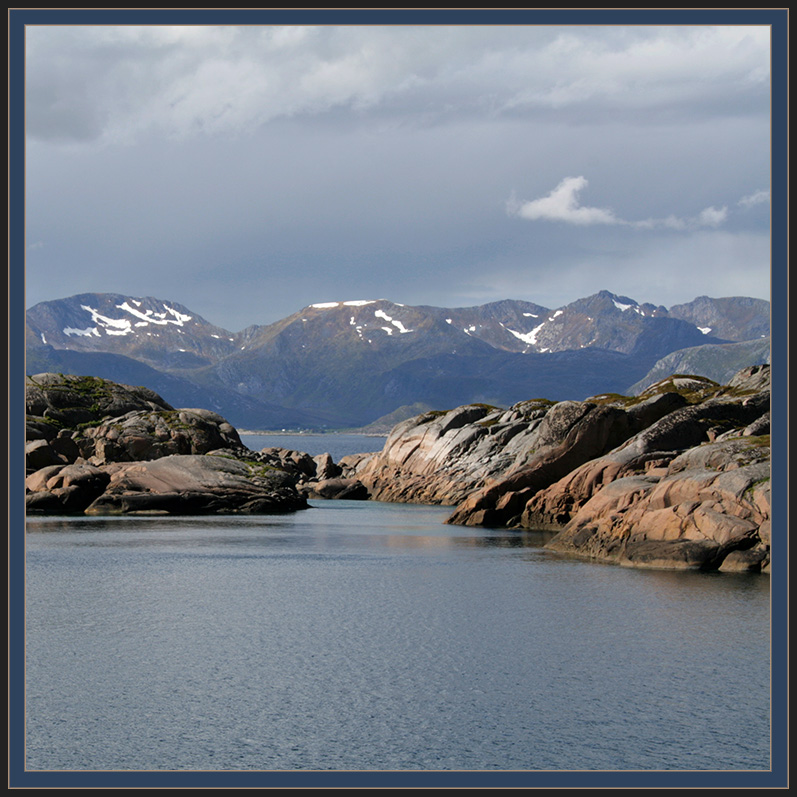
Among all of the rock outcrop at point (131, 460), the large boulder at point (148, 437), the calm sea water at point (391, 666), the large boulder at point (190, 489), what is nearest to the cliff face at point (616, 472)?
the calm sea water at point (391, 666)

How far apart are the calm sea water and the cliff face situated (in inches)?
133

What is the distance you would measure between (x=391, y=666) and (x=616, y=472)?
3541 cm

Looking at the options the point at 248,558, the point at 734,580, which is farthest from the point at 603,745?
the point at 248,558

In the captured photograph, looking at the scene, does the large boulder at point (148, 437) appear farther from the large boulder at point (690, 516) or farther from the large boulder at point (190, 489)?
the large boulder at point (690, 516)

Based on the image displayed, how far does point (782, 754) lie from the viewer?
464 inches

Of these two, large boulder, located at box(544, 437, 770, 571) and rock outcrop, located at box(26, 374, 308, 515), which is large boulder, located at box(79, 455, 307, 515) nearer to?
rock outcrop, located at box(26, 374, 308, 515)

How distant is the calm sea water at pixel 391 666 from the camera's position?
1769 cm

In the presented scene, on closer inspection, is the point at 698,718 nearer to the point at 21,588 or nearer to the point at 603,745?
the point at 603,745

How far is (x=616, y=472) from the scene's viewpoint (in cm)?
5625

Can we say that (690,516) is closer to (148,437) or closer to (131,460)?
(131,460)

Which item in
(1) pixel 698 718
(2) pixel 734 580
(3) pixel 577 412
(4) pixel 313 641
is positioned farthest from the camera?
(3) pixel 577 412

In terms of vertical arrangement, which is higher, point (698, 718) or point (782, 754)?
point (782, 754)

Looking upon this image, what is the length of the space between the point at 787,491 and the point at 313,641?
17.7m

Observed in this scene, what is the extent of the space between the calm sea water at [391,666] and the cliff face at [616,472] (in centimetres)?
338
